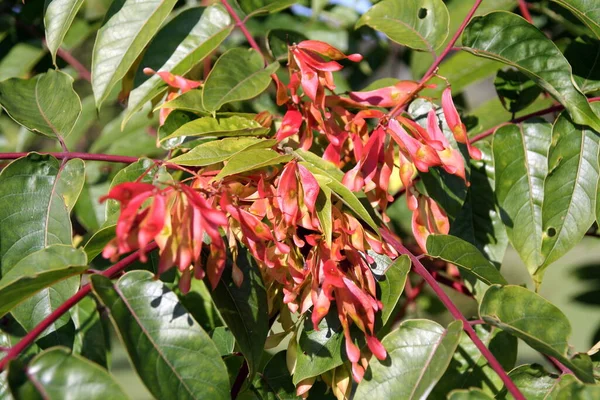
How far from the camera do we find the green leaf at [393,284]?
100cm

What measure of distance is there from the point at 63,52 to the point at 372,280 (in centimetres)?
133

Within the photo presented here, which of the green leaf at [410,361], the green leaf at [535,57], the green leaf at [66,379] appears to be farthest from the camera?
the green leaf at [535,57]

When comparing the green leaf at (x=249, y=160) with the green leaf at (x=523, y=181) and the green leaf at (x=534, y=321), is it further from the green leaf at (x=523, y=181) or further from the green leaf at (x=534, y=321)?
the green leaf at (x=523, y=181)

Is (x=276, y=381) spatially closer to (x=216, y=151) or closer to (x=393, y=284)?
(x=393, y=284)

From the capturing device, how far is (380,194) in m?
1.14

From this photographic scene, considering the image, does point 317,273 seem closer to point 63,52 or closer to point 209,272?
point 209,272

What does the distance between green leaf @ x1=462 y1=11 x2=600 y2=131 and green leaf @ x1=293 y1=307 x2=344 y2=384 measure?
0.55m

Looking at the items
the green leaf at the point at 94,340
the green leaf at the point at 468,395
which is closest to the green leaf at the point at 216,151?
the green leaf at the point at 94,340

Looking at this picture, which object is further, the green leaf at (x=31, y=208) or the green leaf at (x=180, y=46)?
the green leaf at (x=180, y=46)

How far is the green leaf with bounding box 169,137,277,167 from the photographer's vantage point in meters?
1.01

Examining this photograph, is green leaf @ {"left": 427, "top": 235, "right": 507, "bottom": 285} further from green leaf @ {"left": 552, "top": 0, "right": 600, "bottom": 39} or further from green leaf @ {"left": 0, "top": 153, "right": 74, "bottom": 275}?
green leaf @ {"left": 0, "top": 153, "right": 74, "bottom": 275}

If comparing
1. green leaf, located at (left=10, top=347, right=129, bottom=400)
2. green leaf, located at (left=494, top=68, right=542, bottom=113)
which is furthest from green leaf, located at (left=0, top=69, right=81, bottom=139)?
green leaf, located at (left=494, top=68, right=542, bottom=113)

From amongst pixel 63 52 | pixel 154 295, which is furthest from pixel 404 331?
pixel 63 52

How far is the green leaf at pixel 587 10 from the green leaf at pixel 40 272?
908 mm
